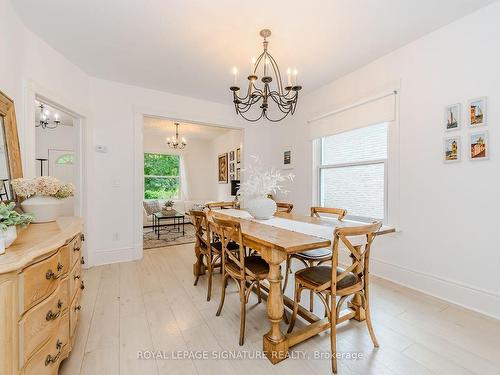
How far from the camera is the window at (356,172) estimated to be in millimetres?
2898

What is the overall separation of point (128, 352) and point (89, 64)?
3.17 m

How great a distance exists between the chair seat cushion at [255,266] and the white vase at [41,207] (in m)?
1.34

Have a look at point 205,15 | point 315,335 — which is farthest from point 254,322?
point 205,15

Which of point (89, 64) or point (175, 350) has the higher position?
point (89, 64)

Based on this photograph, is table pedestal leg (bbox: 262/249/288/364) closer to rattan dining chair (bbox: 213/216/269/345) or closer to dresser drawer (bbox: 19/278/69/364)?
rattan dining chair (bbox: 213/216/269/345)

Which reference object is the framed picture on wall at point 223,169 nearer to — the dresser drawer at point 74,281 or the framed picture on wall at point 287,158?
the framed picture on wall at point 287,158

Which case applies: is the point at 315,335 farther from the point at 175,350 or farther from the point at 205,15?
the point at 205,15

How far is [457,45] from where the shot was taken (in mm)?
2176

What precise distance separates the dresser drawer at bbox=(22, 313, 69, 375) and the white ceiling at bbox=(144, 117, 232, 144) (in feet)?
14.9

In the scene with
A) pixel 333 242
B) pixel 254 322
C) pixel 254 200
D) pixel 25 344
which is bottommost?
pixel 254 322

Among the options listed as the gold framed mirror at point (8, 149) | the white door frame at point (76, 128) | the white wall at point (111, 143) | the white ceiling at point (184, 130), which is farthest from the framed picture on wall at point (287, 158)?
the gold framed mirror at point (8, 149)

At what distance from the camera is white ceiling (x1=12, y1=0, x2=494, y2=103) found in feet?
6.44

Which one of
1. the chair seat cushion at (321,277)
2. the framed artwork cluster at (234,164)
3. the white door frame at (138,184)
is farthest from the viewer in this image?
the framed artwork cluster at (234,164)

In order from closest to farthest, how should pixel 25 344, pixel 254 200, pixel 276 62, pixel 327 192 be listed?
pixel 25 344 < pixel 254 200 < pixel 276 62 < pixel 327 192
